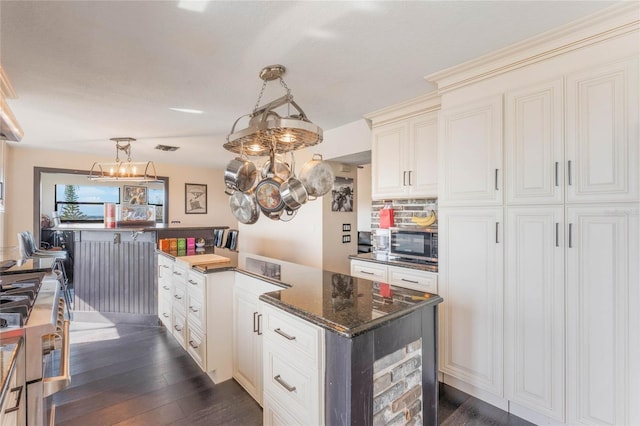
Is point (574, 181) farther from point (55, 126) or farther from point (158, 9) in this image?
point (55, 126)

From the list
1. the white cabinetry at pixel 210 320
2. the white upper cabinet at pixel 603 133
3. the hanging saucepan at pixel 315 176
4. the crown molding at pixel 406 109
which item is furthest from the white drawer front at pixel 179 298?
the white upper cabinet at pixel 603 133

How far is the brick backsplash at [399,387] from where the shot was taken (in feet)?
4.15

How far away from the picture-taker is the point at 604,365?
5.40ft

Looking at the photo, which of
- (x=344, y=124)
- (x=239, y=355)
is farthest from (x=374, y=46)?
(x=239, y=355)

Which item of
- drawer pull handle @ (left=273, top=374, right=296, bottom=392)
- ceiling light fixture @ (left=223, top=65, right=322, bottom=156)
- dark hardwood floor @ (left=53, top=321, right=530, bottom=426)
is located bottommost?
dark hardwood floor @ (left=53, top=321, right=530, bottom=426)

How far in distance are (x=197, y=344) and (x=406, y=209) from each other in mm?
2386

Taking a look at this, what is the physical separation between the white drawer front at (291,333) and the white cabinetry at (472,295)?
1442 millimetres

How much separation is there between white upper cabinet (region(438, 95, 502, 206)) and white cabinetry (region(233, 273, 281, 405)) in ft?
5.05

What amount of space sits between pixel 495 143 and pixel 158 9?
2180 mm

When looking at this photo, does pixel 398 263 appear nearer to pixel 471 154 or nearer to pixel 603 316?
pixel 471 154

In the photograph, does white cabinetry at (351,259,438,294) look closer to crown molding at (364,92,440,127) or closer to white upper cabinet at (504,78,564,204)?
white upper cabinet at (504,78,564,204)

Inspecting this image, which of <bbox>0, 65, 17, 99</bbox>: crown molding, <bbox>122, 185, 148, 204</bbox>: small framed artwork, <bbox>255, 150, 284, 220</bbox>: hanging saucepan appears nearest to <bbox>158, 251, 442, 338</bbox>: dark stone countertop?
<bbox>255, 150, 284, 220</bbox>: hanging saucepan

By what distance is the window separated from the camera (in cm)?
795

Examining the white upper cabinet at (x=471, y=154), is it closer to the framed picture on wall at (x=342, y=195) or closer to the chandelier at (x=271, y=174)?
the chandelier at (x=271, y=174)
